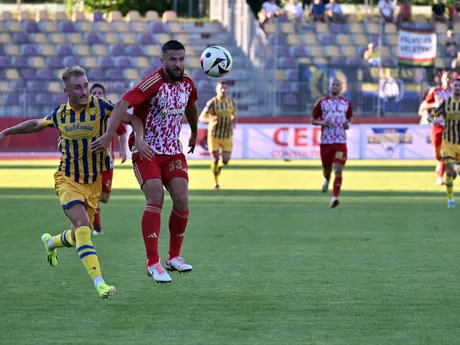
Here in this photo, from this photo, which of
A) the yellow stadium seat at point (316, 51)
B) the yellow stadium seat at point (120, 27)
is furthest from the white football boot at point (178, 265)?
the yellow stadium seat at point (120, 27)

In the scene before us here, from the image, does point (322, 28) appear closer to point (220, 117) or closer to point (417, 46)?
point (417, 46)

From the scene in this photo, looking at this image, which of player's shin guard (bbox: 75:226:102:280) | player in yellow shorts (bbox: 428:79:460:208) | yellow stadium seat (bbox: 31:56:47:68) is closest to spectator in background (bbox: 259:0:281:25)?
yellow stadium seat (bbox: 31:56:47:68)

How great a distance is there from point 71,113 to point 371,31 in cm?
2932

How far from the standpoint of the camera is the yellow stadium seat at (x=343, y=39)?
120ft

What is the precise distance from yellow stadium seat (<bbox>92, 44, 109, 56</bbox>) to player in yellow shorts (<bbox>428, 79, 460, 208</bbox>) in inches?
833

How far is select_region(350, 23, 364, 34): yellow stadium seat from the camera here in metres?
36.8

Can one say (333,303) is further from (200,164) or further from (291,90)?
(291,90)

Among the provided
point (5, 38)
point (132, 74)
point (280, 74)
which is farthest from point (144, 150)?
point (5, 38)

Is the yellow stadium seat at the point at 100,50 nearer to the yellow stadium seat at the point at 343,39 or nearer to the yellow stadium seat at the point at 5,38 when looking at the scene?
the yellow stadium seat at the point at 5,38

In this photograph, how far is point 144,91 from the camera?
877 cm

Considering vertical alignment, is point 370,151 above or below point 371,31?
below

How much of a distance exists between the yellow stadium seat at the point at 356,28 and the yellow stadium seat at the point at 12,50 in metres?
11.2

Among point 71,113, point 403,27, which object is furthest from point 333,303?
point 403,27

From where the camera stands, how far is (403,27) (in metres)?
34.6
